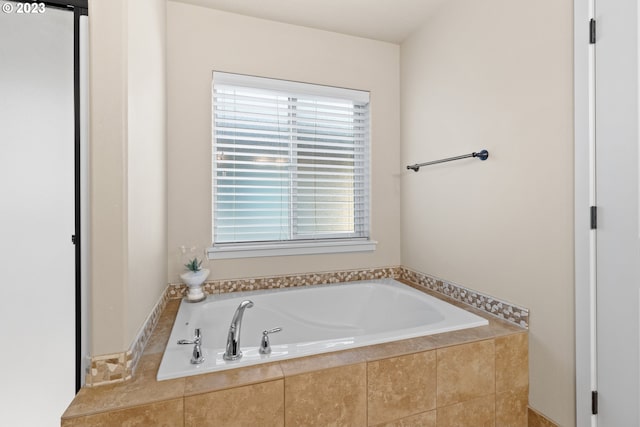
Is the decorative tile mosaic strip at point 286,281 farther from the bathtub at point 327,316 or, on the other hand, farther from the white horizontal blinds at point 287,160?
the white horizontal blinds at point 287,160

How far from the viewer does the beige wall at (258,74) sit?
204 cm

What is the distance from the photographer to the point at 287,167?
2330 mm

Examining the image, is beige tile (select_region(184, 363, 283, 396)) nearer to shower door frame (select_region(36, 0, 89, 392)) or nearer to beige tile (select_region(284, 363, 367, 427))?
beige tile (select_region(284, 363, 367, 427))

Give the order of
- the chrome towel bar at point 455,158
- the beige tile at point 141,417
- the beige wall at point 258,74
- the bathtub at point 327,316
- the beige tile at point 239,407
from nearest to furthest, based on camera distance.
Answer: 1. the beige tile at point 141,417
2. the beige tile at point 239,407
3. the bathtub at point 327,316
4. the chrome towel bar at point 455,158
5. the beige wall at point 258,74

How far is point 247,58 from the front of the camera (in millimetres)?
2174

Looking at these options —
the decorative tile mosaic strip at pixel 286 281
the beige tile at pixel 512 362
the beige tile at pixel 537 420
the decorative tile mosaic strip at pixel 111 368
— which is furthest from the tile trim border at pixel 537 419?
the decorative tile mosaic strip at pixel 111 368

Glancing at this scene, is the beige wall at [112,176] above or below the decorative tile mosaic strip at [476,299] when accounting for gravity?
above

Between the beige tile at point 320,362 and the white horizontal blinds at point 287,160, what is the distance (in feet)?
3.88

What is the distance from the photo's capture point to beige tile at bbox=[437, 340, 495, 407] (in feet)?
4.35

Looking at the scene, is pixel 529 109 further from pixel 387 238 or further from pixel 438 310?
pixel 387 238

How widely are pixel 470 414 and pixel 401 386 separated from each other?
0.40 meters

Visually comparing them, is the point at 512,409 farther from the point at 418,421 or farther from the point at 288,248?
the point at 288,248

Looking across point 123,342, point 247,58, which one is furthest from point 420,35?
point 123,342

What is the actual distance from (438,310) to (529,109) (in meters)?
1.16
